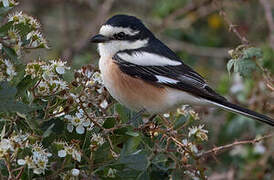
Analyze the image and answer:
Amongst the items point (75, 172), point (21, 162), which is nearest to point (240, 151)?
point (75, 172)

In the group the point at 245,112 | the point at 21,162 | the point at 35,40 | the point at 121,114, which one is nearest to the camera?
the point at 21,162

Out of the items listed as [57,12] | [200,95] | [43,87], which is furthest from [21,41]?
[57,12]

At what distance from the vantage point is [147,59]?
4.31m

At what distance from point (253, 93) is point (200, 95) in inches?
42.3

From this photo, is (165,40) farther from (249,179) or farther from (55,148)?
(55,148)

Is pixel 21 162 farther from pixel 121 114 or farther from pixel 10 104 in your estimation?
pixel 121 114

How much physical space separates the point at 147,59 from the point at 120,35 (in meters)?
0.31

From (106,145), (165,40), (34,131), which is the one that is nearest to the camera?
(34,131)

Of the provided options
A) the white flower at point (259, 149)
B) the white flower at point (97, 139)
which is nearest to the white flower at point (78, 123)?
the white flower at point (97, 139)

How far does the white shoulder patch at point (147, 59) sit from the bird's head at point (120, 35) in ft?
0.33

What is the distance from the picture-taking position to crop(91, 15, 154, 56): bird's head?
423cm

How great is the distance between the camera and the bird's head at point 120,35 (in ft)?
13.9

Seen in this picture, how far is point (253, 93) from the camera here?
496 cm

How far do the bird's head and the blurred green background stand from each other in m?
0.97
